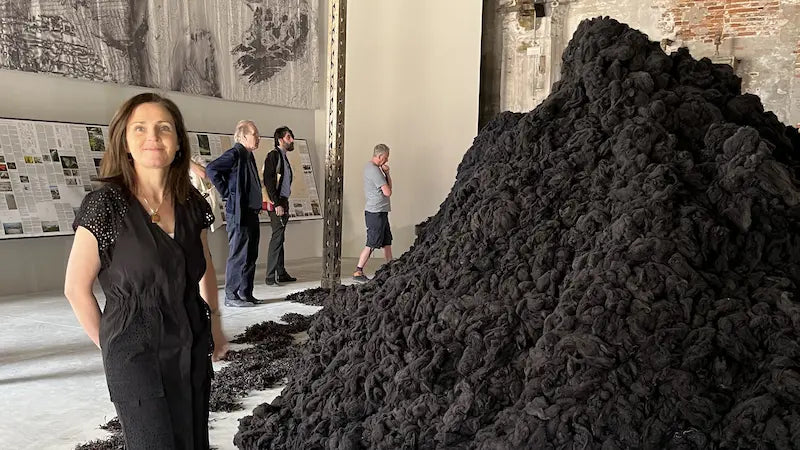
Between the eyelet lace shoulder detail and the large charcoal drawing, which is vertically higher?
the large charcoal drawing

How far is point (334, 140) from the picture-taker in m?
7.33

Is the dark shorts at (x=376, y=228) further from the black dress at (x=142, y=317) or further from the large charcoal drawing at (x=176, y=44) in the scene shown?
the black dress at (x=142, y=317)

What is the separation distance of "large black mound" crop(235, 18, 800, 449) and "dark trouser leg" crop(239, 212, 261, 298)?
13.2 feet

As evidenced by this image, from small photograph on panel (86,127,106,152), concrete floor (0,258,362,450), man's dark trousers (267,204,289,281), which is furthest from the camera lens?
man's dark trousers (267,204,289,281)

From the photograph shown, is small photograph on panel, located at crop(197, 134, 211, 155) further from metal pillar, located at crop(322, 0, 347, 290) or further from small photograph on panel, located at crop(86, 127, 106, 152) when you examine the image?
metal pillar, located at crop(322, 0, 347, 290)

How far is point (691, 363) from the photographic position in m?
1.69

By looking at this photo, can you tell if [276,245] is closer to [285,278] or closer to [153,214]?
[285,278]

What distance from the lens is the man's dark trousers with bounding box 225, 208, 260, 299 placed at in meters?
6.57

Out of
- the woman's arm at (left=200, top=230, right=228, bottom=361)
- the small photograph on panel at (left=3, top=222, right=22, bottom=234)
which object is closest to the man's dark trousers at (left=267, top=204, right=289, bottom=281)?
the small photograph on panel at (left=3, top=222, right=22, bottom=234)

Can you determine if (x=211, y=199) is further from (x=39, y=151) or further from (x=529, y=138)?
(x=529, y=138)

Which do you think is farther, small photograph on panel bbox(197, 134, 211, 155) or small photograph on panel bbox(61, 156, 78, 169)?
small photograph on panel bbox(197, 134, 211, 155)

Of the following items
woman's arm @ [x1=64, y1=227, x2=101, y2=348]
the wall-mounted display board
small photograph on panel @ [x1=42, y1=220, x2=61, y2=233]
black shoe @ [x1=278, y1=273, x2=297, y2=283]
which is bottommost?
black shoe @ [x1=278, y1=273, x2=297, y2=283]

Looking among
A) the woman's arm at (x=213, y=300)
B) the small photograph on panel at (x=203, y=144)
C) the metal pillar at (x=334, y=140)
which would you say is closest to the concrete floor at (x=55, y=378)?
the metal pillar at (x=334, y=140)

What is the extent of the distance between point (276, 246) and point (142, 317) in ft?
19.6
